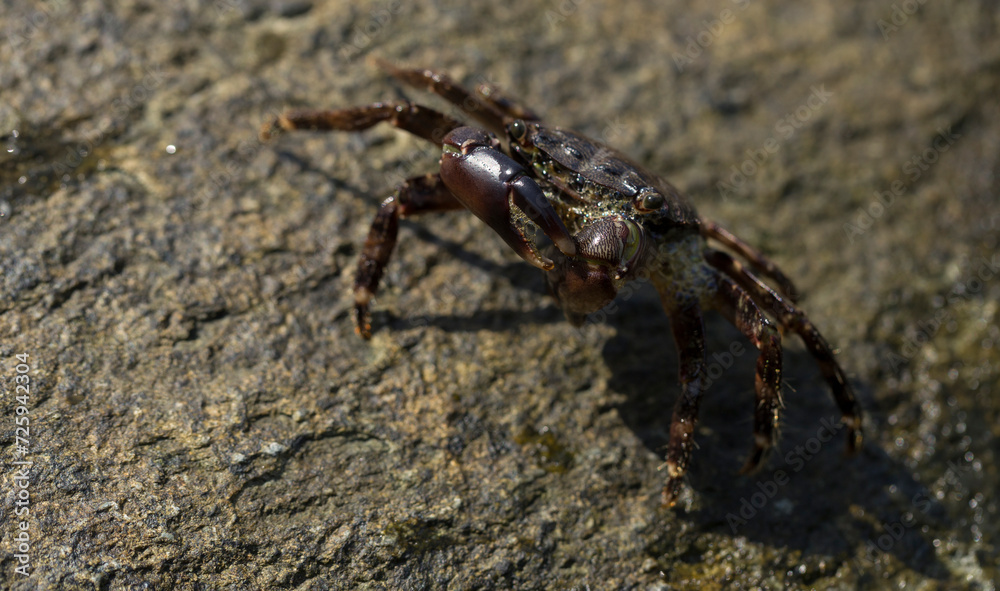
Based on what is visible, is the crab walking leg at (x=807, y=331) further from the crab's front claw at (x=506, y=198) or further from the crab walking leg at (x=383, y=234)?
the crab walking leg at (x=383, y=234)

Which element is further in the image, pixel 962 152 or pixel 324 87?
pixel 962 152

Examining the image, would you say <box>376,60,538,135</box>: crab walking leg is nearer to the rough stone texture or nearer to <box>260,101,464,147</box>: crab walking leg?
<box>260,101,464,147</box>: crab walking leg

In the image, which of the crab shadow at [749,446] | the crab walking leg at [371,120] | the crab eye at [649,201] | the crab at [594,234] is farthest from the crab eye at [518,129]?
the crab shadow at [749,446]

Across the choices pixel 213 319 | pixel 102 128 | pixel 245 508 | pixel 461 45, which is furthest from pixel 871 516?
pixel 102 128

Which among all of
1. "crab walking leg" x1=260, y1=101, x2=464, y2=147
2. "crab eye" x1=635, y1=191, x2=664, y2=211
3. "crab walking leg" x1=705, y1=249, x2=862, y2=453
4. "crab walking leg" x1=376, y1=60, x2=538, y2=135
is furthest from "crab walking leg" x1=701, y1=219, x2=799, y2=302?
"crab walking leg" x1=260, y1=101, x2=464, y2=147

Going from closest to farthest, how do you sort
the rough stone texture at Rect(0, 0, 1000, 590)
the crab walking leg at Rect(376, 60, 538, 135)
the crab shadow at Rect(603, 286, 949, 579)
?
1. the rough stone texture at Rect(0, 0, 1000, 590)
2. the crab shadow at Rect(603, 286, 949, 579)
3. the crab walking leg at Rect(376, 60, 538, 135)

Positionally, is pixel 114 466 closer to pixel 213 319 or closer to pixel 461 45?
pixel 213 319
